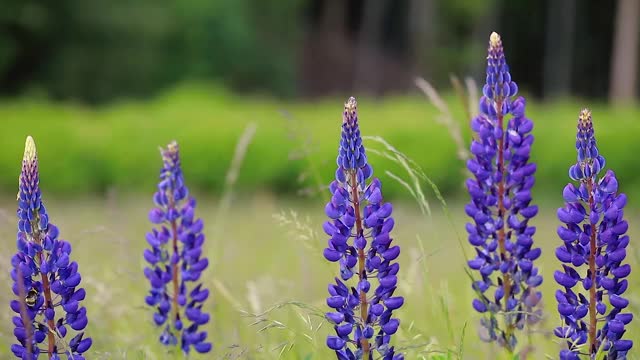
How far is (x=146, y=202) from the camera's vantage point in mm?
13484

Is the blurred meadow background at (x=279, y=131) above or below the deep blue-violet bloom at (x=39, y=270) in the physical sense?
above

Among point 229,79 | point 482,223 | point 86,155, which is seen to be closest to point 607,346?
point 482,223

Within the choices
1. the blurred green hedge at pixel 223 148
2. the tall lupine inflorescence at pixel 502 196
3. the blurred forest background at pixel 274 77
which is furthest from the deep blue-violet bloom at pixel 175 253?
the blurred green hedge at pixel 223 148

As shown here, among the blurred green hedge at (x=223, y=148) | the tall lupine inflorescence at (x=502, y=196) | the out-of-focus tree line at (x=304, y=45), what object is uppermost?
the out-of-focus tree line at (x=304, y=45)

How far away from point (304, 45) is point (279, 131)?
19.4 m

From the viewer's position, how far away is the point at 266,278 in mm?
4094

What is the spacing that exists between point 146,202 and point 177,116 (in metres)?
3.20

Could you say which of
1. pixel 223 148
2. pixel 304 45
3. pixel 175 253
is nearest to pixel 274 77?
A: pixel 304 45

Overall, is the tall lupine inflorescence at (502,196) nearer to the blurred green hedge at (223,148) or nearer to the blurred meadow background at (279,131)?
the blurred meadow background at (279,131)

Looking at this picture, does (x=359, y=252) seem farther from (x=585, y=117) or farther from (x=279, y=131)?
(x=279, y=131)

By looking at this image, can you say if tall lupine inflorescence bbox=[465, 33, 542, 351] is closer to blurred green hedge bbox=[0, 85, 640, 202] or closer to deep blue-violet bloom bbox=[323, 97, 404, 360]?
deep blue-violet bloom bbox=[323, 97, 404, 360]

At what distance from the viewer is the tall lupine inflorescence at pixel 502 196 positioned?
246cm

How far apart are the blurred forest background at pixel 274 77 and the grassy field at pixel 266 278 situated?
550mm

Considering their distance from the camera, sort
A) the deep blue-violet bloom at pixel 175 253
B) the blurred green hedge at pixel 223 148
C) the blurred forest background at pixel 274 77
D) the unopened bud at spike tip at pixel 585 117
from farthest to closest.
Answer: the blurred forest background at pixel 274 77
the blurred green hedge at pixel 223 148
the deep blue-violet bloom at pixel 175 253
the unopened bud at spike tip at pixel 585 117
